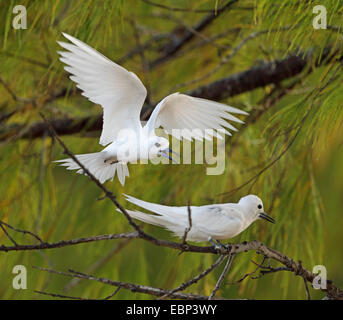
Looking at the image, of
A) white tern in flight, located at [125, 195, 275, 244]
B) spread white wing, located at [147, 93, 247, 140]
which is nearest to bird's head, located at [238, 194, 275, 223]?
white tern in flight, located at [125, 195, 275, 244]

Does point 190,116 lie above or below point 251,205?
above

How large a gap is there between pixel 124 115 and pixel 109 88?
0.05 m

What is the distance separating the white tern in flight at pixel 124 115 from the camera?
2.43ft

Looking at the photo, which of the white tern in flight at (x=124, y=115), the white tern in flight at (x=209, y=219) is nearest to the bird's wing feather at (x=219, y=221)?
the white tern in flight at (x=209, y=219)

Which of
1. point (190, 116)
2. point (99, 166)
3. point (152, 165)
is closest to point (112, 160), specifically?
point (99, 166)

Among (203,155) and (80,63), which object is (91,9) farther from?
(203,155)

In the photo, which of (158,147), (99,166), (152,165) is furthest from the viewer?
(152,165)

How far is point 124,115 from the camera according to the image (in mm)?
852

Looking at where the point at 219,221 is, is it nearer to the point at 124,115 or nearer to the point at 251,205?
the point at 251,205

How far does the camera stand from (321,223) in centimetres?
110

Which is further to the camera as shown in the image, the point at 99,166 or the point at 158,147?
the point at 99,166

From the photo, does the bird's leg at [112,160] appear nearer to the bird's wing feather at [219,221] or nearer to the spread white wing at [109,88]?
the spread white wing at [109,88]

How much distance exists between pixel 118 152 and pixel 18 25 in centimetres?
Result: 27
